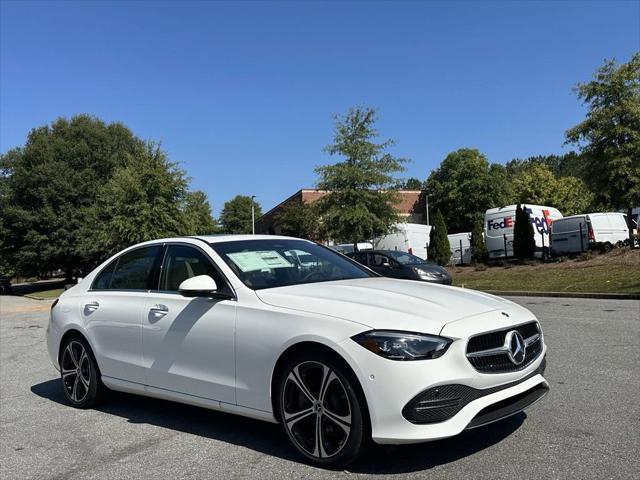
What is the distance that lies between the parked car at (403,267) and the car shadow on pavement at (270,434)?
11.2m

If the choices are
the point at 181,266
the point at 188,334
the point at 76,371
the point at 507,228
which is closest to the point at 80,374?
the point at 76,371

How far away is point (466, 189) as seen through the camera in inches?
2749

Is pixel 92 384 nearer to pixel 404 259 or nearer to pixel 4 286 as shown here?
pixel 404 259

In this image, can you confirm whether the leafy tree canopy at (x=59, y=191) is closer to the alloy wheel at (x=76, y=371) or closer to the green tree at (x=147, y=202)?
the green tree at (x=147, y=202)

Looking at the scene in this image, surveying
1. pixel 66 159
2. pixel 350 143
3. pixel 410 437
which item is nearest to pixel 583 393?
pixel 410 437

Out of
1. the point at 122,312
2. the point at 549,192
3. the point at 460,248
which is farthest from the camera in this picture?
the point at 549,192

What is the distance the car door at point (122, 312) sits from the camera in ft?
16.5

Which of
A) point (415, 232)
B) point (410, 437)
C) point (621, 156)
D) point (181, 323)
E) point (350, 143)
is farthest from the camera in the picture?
point (415, 232)

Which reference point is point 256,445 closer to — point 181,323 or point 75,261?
point 181,323

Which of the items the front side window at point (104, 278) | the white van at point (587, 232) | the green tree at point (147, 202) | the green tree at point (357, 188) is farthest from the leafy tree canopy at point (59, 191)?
the front side window at point (104, 278)

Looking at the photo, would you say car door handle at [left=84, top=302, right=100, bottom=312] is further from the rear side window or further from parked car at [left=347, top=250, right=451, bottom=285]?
parked car at [left=347, top=250, right=451, bottom=285]

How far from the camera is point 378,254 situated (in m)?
18.0

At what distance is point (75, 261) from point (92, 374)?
45.7 metres

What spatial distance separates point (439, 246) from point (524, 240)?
5.20 meters
